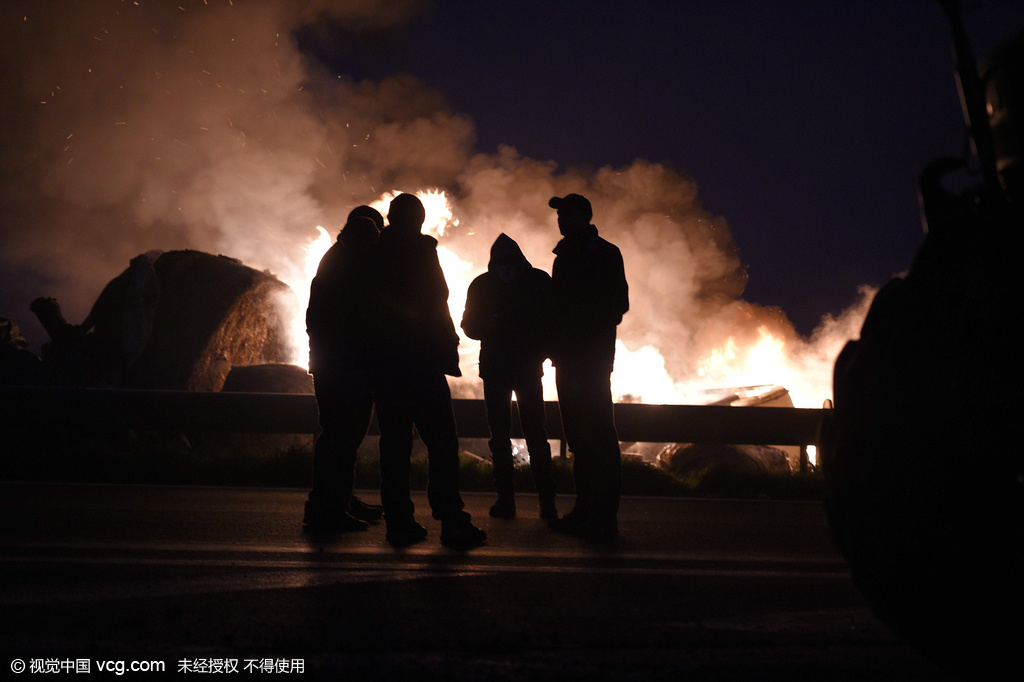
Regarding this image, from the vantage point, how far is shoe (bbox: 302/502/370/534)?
14.6 ft

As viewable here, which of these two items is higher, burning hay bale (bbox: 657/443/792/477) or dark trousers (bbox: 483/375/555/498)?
dark trousers (bbox: 483/375/555/498)

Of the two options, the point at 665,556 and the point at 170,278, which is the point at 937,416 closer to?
the point at 665,556

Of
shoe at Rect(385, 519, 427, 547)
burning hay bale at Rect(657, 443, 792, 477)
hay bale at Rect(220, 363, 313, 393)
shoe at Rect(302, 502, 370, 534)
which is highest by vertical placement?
hay bale at Rect(220, 363, 313, 393)

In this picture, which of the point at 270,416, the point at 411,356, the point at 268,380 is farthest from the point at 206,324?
the point at 411,356

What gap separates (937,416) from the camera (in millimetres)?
1596

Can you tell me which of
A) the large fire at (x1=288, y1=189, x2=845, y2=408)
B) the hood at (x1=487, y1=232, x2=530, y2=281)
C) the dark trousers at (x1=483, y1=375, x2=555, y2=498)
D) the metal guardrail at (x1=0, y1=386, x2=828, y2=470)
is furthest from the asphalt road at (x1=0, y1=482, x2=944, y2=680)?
the large fire at (x1=288, y1=189, x2=845, y2=408)

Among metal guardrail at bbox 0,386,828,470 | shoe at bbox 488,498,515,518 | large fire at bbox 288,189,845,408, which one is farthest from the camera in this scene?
large fire at bbox 288,189,845,408

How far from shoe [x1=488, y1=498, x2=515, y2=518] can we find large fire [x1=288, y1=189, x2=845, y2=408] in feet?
22.6

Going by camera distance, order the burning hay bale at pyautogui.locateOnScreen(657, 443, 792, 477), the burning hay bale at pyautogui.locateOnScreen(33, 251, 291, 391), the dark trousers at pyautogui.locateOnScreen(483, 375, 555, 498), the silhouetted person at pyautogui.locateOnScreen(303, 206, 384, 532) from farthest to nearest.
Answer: the burning hay bale at pyautogui.locateOnScreen(33, 251, 291, 391), the burning hay bale at pyautogui.locateOnScreen(657, 443, 792, 477), the dark trousers at pyautogui.locateOnScreen(483, 375, 555, 498), the silhouetted person at pyautogui.locateOnScreen(303, 206, 384, 532)

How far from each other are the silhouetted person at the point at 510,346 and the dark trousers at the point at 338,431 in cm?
132

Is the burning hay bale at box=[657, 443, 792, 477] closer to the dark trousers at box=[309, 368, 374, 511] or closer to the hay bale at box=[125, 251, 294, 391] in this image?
the dark trousers at box=[309, 368, 374, 511]

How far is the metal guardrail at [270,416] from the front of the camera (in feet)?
24.4

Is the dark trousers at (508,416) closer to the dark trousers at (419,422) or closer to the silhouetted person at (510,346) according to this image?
the silhouetted person at (510,346)

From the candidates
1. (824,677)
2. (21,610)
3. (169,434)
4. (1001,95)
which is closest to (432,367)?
(21,610)
